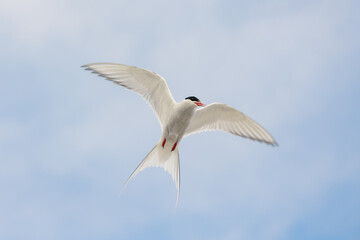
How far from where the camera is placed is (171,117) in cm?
732

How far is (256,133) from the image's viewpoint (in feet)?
24.1

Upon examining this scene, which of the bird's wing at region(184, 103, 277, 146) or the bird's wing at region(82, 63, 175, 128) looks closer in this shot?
the bird's wing at region(82, 63, 175, 128)

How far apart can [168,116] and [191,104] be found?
50cm

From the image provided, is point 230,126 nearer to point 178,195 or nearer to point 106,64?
point 178,195

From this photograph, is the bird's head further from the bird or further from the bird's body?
the bird's body

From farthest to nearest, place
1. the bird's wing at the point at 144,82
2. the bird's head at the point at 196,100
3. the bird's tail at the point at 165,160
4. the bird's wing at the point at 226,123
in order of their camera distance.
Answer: the bird's tail at the point at 165,160 < the bird's head at the point at 196,100 < the bird's wing at the point at 226,123 < the bird's wing at the point at 144,82

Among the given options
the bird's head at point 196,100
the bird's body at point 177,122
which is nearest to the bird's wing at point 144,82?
the bird's body at point 177,122

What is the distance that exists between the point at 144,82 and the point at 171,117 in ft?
2.53

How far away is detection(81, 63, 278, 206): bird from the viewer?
724 cm

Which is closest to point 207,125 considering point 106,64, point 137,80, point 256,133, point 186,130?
point 186,130

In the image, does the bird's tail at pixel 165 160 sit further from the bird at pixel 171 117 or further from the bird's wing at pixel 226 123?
the bird's wing at pixel 226 123

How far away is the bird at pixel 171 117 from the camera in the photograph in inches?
285

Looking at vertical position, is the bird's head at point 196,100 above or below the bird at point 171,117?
above

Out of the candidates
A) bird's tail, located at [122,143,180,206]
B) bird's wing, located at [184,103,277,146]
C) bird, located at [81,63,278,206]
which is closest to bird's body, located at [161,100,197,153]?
bird, located at [81,63,278,206]
